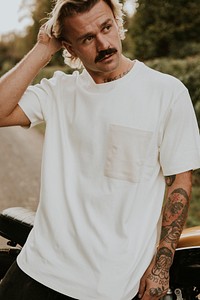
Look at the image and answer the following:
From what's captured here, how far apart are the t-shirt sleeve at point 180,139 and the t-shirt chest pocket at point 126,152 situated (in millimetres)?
90

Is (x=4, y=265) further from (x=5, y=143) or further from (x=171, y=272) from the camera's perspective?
(x=5, y=143)

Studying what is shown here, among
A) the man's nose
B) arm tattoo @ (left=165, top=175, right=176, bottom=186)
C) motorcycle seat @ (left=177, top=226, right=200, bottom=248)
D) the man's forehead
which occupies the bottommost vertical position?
motorcycle seat @ (left=177, top=226, right=200, bottom=248)

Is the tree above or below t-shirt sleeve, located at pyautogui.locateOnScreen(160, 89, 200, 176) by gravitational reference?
below

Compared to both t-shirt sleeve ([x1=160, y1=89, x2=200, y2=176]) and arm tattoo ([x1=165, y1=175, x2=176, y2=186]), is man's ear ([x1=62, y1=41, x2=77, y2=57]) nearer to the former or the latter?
t-shirt sleeve ([x1=160, y1=89, x2=200, y2=176])

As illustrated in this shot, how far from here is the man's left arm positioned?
2.30 metres

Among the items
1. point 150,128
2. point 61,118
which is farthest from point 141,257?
point 61,118

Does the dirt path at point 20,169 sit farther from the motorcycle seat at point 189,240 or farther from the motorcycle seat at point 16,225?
the motorcycle seat at point 189,240

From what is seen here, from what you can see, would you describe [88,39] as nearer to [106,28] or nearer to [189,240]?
[106,28]

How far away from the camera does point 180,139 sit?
2270 mm

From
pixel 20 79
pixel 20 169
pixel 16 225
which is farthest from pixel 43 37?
pixel 20 169

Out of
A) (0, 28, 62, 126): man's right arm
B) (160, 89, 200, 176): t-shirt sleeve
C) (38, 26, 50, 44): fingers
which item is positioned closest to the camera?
(160, 89, 200, 176): t-shirt sleeve

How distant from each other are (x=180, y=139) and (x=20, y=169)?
7.52 metres

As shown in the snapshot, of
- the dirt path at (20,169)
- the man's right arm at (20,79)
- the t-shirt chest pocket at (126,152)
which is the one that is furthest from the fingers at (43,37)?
the dirt path at (20,169)

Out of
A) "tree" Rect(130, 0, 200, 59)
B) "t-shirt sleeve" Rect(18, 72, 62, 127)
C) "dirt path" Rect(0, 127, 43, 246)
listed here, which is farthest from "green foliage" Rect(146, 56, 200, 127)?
"tree" Rect(130, 0, 200, 59)
